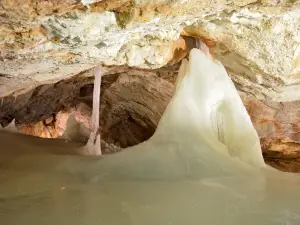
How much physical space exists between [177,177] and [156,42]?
854 millimetres

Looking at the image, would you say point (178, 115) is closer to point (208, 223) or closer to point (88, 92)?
point (208, 223)

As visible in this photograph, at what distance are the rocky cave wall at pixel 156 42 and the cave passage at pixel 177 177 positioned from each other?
0.25 metres

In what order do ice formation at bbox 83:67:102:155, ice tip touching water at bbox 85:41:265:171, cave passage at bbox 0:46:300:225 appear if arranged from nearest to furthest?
cave passage at bbox 0:46:300:225 < ice tip touching water at bbox 85:41:265:171 < ice formation at bbox 83:67:102:155

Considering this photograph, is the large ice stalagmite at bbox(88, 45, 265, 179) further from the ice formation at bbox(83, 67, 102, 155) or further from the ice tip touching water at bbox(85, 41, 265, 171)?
the ice formation at bbox(83, 67, 102, 155)

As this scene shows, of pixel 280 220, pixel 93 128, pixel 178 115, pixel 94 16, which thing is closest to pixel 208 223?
pixel 280 220

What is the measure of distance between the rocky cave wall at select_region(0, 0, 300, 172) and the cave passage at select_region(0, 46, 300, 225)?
25 cm

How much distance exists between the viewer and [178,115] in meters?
2.43

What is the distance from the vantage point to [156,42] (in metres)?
2.47

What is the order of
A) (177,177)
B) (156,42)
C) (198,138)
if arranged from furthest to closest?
(156,42) → (198,138) → (177,177)

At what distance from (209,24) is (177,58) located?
572mm

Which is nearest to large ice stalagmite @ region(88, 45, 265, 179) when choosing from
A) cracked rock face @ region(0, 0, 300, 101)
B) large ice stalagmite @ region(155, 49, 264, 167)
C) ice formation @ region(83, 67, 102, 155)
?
large ice stalagmite @ region(155, 49, 264, 167)

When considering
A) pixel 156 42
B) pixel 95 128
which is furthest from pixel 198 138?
pixel 95 128

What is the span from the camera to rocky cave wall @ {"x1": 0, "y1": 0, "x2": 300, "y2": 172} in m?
1.83

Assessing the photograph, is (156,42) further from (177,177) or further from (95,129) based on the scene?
(95,129)
